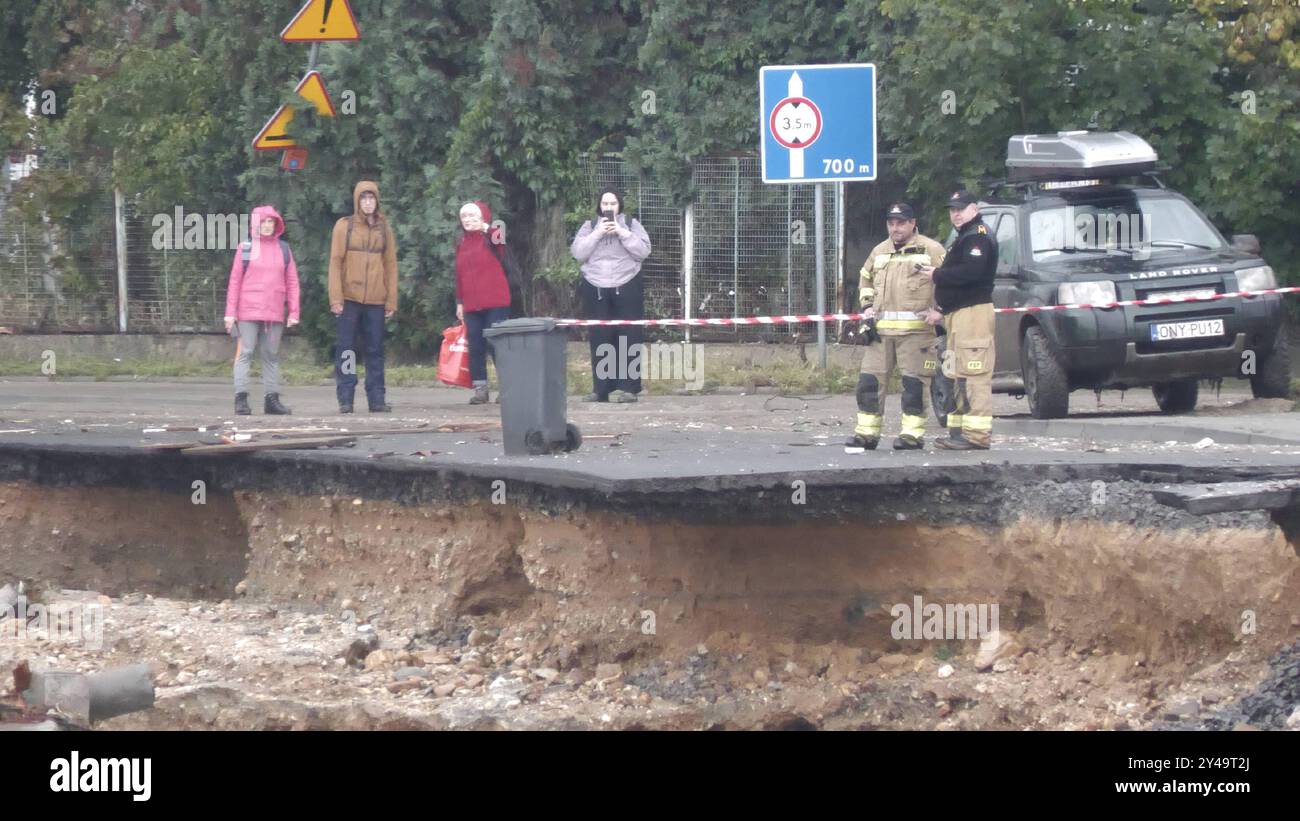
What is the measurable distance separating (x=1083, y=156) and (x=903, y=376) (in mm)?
4359

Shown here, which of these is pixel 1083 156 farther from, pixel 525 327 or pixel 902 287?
pixel 525 327

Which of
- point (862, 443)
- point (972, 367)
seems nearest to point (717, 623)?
point (862, 443)

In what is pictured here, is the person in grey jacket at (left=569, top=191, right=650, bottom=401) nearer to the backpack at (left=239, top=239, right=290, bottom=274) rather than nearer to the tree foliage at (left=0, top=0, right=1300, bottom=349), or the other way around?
the backpack at (left=239, top=239, right=290, bottom=274)

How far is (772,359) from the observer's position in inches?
728

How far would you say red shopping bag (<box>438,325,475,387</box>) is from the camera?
15.2m

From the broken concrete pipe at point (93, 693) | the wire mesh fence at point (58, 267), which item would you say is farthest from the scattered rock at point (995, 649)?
the wire mesh fence at point (58, 267)

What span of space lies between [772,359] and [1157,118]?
14.8ft

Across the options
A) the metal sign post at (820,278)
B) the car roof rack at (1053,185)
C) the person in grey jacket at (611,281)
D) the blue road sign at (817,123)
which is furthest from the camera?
the metal sign post at (820,278)

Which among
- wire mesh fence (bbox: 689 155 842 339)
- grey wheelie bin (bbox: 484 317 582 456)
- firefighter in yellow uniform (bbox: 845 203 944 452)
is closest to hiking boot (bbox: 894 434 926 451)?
firefighter in yellow uniform (bbox: 845 203 944 452)

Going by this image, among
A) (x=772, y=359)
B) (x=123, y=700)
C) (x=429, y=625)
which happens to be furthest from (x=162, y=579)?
(x=772, y=359)

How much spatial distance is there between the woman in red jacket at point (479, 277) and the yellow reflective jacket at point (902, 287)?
16.2 ft

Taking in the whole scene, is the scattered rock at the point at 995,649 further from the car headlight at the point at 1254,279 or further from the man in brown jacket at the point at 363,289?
the man in brown jacket at the point at 363,289

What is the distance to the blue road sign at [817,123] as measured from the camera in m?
15.7
